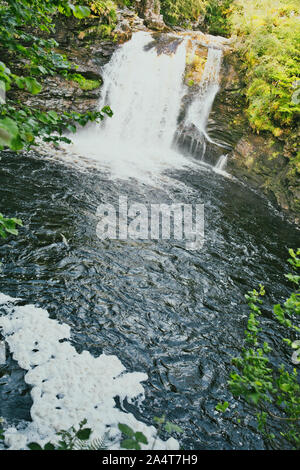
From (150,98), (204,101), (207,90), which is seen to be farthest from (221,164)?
(150,98)

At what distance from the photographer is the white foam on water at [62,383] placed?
9.48 feet

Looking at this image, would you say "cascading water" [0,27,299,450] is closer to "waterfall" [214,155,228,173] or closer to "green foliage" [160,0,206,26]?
"waterfall" [214,155,228,173]

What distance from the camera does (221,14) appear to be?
70.3 ft

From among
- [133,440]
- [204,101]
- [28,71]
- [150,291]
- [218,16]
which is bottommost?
[150,291]

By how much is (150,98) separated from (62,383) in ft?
47.4

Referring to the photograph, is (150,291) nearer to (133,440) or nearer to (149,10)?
(133,440)

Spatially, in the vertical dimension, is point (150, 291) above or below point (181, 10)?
below

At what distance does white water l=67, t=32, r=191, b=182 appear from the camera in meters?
14.0

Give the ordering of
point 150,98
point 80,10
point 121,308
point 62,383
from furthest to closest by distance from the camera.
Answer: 1. point 150,98
2. point 121,308
3. point 62,383
4. point 80,10

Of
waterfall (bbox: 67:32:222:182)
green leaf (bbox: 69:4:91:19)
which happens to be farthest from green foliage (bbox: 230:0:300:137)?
green leaf (bbox: 69:4:91:19)

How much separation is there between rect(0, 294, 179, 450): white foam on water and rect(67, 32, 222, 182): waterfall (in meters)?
11.2

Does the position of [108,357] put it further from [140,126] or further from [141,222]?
[140,126]

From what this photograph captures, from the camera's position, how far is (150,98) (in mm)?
14672
